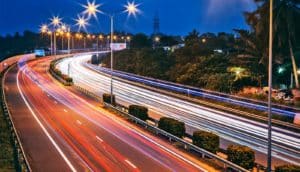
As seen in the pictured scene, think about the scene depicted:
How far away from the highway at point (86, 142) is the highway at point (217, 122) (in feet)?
18.9

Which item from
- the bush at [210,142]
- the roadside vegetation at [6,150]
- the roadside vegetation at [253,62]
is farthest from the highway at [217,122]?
the roadside vegetation at [6,150]

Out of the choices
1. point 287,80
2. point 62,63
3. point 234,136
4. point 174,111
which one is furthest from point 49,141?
point 62,63

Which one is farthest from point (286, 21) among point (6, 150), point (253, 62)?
point (6, 150)

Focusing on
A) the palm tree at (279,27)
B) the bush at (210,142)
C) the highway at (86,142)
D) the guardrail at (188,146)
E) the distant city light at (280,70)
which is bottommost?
the highway at (86,142)

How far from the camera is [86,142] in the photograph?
32.2 m

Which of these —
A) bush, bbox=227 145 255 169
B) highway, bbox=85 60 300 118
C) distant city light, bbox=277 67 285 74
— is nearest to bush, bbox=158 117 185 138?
bush, bbox=227 145 255 169

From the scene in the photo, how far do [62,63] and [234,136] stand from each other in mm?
87428

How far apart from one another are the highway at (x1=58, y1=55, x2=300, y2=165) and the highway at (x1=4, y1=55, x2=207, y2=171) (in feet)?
18.9

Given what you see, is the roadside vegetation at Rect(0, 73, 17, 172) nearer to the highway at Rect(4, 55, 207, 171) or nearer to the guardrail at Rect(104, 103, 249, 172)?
the highway at Rect(4, 55, 207, 171)

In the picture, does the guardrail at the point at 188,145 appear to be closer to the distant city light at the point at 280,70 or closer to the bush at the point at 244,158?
the bush at the point at 244,158

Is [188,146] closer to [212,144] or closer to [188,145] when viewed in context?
[188,145]

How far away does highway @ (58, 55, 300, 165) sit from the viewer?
31.5m

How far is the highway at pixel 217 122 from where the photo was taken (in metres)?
31.5

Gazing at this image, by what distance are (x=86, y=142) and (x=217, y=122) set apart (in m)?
14.1
